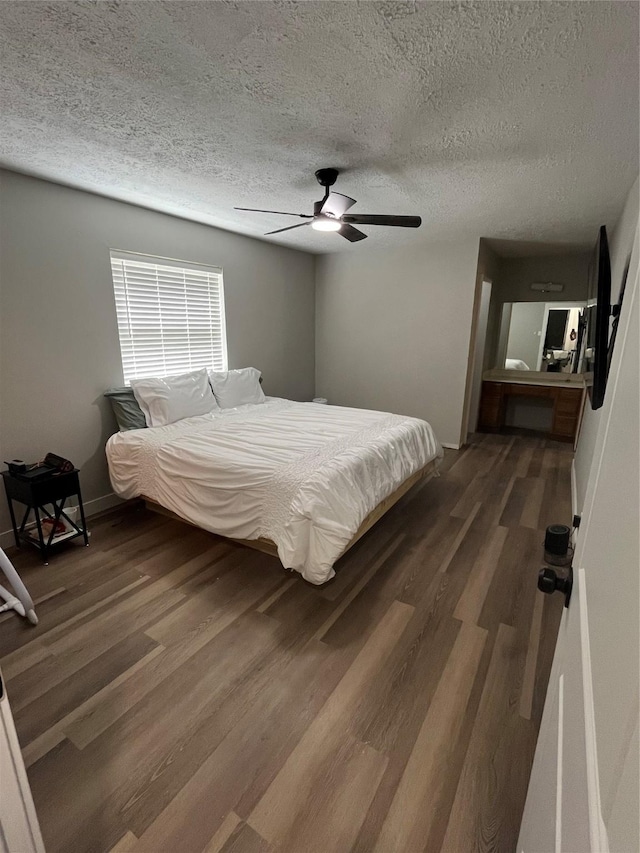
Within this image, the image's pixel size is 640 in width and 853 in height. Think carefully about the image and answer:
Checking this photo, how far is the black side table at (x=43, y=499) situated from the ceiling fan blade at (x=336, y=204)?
2.51m

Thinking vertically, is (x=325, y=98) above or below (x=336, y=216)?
above

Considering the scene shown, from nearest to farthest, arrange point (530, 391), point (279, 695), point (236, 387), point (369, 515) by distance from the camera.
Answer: point (279, 695) < point (369, 515) < point (236, 387) < point (530, 391)

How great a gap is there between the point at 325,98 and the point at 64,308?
2357 millimetres

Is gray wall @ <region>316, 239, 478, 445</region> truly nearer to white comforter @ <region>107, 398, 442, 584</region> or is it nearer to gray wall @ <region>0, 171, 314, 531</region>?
white comforter @ <region>107, 398, 442, 584</region>

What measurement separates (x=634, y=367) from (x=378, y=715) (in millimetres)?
1621

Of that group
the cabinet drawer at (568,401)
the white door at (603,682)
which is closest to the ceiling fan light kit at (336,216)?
the white door at (603,682)

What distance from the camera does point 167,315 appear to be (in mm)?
3643

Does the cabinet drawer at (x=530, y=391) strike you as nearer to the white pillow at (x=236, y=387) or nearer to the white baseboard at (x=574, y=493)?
the white baseboard at (x=574, y=493)

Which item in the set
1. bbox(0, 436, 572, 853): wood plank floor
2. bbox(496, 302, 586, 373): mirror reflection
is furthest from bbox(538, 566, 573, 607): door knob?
bbox(496, 302, 586, 373): mirror reflection

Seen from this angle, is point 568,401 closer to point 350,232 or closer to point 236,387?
point 350,232

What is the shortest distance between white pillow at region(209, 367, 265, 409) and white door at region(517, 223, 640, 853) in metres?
3.46

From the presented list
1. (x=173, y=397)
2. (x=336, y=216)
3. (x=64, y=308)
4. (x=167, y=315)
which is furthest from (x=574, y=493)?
(x=64, y=308)

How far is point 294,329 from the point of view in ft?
17.1

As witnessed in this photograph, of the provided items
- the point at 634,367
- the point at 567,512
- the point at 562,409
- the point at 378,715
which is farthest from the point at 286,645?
the point at 562,409
